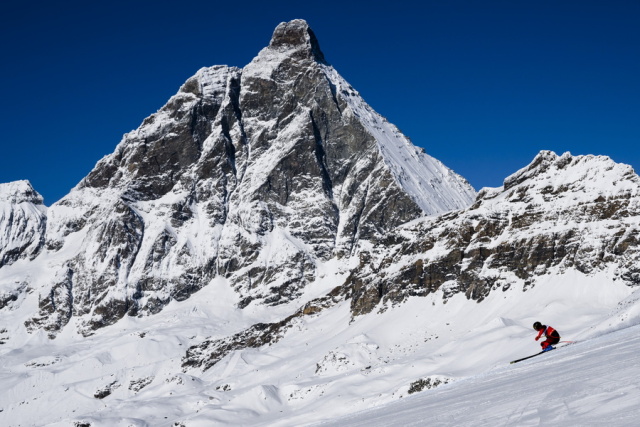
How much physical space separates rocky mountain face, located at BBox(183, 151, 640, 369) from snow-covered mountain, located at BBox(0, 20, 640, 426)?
0.82 feet

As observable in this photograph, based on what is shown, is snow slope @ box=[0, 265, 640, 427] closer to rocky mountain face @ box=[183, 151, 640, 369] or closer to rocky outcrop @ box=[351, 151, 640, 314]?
rocky mountain face @ box=[183, 151, 640, 369]

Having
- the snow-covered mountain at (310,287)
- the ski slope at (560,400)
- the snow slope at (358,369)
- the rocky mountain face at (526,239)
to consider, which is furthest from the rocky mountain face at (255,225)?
the ski slope at (560,400)

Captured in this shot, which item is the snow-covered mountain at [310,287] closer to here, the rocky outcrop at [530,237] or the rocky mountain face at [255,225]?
the rocky outcrop at [530,237]

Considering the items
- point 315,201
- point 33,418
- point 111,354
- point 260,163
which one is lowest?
point 33,418

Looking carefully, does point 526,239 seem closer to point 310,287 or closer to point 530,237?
point 530,237

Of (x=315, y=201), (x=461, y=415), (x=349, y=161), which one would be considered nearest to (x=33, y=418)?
(x=315, y=201)

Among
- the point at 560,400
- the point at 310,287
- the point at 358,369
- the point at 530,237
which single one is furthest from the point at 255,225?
the point at 560,400

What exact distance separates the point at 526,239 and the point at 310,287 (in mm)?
80631

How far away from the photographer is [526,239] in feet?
305

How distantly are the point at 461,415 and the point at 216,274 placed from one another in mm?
171355

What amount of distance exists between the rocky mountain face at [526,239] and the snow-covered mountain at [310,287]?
0.82 feet

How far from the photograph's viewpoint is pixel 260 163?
197375 millimetres

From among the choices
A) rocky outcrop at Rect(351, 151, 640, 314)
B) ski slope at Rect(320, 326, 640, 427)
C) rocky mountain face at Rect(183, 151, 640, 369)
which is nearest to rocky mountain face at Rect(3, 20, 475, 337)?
rocky mountain face at Rect(183, 151, 640, 369)

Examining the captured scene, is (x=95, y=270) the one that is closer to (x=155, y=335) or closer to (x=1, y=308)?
(x=1, y=308)
